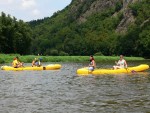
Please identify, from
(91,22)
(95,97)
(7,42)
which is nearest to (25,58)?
(7,42)

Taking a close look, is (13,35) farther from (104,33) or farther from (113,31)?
(113,31)

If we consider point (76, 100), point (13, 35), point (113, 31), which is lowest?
point (76, 100)

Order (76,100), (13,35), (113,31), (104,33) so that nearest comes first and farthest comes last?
(76,100) → (13,35) → (104,33) → (113,31)

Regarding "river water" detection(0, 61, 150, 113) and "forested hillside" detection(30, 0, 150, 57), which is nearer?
"river water" detection(0, 61, 150, 113)

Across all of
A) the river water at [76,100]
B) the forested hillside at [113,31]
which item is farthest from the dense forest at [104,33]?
the river water at [76,100]

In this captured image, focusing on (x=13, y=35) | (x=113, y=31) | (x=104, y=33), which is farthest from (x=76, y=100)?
(x=113, y=31)

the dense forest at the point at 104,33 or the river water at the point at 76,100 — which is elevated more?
the dense forest at the point at 104,33

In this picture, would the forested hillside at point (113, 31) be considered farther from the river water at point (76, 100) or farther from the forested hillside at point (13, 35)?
the river water at point (76, 100)

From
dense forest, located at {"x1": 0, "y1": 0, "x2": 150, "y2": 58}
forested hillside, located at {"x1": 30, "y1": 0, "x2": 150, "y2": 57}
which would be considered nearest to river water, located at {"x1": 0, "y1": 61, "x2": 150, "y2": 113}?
dense forest, located at {"x1": 0, "y1": 0, "x2": 150, "y2": 58}

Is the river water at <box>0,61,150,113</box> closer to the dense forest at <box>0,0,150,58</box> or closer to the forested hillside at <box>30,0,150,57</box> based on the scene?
the dense forest at <box>0,0,150,58</box>

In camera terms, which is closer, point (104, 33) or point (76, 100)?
point (76, 100)

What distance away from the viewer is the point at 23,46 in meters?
100

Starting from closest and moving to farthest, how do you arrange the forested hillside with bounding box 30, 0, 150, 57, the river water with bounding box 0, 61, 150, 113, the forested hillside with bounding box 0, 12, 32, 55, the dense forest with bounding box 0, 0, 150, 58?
the river water with bounding box 0, 61, 150, 113
the forested hillside with bounding box 0, 12, 32, 55
the dense forest with bounding box 0, 0, 150, 58
the forested hillside with bounding box 30, 0, 150, 57

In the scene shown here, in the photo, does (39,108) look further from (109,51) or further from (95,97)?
(109,51)
